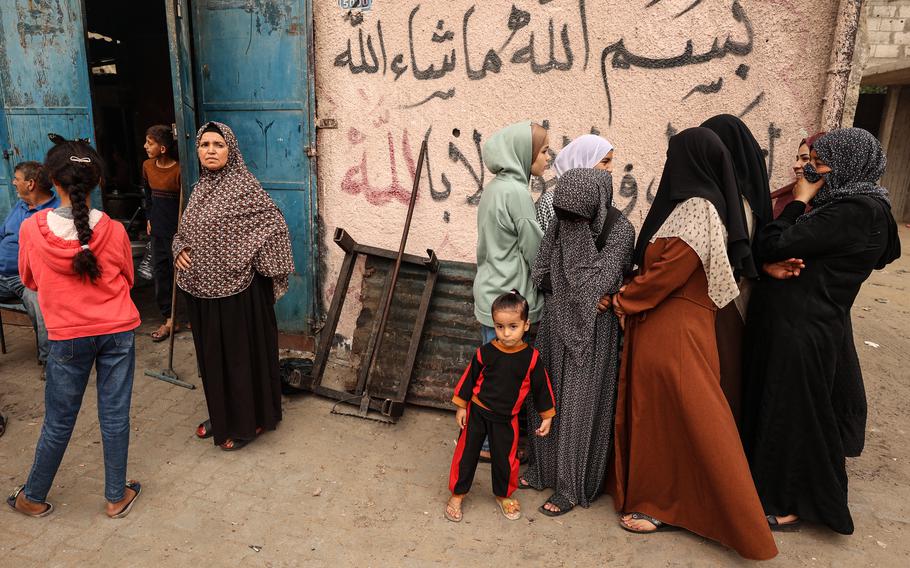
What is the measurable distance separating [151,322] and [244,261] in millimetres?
2767

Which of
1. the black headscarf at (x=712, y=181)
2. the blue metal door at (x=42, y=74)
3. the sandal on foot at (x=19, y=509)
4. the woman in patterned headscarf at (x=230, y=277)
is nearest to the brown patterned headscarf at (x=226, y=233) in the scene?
the woman in patterned headscarf at (x=230, y=277)

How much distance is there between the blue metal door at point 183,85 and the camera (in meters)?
3.94

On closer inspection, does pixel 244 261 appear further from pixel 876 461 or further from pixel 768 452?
pixel 876 461

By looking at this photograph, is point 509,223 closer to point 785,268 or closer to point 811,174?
point 785,268

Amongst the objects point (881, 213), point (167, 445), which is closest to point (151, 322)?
point (167, 445)

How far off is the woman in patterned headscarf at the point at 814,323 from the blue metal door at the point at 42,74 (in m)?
4.91

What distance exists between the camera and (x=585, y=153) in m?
3.05

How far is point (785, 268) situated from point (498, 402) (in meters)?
1.37

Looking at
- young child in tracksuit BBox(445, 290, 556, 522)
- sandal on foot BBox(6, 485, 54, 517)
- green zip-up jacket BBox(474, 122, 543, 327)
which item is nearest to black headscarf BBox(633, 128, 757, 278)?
green zip-up jacket BBox(474, 122, 543, 327)

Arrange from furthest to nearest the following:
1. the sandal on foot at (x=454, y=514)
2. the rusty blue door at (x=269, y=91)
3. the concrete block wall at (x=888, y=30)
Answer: the concrete block wall at (x=888, y=30) → the rusty blue door at (x=269, y=91) → the sandal on foot at (x=454, y=514)

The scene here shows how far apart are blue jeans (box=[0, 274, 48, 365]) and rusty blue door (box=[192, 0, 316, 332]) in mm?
1682

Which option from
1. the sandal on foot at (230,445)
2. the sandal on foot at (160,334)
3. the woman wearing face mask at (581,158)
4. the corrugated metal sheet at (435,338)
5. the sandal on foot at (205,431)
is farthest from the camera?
the sandal on foot at (160,334)

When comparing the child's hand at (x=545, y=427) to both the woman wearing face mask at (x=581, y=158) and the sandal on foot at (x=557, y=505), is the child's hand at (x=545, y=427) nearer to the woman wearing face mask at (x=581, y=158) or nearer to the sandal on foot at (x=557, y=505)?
the sandal on foot at (x=557, y=505)

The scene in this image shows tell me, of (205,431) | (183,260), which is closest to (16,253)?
(183,260)
